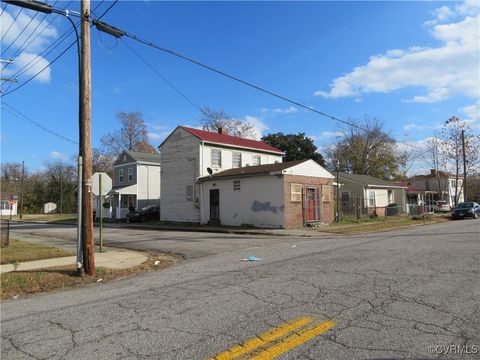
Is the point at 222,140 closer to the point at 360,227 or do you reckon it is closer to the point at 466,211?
the point at 360,227

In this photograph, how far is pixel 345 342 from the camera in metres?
4.82

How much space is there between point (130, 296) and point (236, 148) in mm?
26832

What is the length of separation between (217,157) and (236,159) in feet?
6.99

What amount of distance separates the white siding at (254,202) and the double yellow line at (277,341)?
19939 mm

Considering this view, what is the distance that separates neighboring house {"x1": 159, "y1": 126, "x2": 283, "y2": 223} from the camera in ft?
104

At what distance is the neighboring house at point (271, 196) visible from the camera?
2564cm

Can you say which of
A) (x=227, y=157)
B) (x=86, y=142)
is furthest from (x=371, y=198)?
(x=86, y=142)

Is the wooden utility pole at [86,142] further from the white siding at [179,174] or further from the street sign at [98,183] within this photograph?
the white siding at [179,174]

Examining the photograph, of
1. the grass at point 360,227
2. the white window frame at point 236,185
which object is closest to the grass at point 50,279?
the grass at point 360,227

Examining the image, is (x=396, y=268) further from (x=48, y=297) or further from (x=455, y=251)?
(x=48, y=297)

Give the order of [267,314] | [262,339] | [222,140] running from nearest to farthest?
[262,339] → [267,314] → [222,140]

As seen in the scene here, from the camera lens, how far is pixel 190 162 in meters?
32.2

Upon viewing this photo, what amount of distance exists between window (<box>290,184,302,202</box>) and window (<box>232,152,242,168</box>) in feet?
29.2

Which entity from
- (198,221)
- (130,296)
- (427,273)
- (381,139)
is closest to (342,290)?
(427,273)
